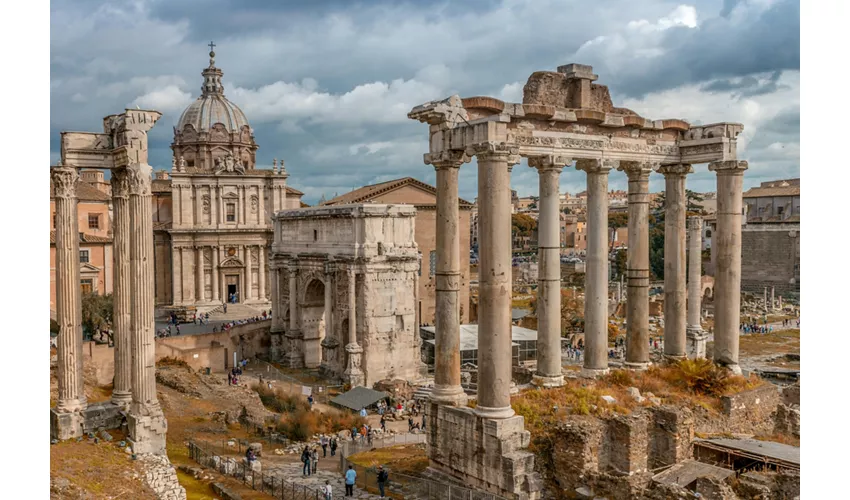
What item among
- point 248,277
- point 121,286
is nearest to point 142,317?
point 121,286

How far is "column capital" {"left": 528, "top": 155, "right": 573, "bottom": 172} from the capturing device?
15.8 metres

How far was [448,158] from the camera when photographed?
48.4 ft

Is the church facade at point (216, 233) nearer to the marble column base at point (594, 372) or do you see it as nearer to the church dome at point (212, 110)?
the church dome at point (212, 110)

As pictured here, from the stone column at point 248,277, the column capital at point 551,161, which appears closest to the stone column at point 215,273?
the stone column at point 248,277

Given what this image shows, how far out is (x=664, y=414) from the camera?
1372 centimetres

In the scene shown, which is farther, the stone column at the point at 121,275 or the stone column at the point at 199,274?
the stone column at the point at 199,274

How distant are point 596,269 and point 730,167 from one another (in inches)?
143

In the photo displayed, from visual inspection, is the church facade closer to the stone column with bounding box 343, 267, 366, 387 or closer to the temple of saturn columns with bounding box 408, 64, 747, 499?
the stone column with bounding box 343, 267, 366, 387

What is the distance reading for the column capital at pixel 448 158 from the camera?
14727 millimetres

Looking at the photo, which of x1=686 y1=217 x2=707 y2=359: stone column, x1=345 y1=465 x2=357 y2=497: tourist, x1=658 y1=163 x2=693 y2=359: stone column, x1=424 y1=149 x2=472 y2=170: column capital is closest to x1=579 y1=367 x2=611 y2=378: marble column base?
x1=658 y1=163 x2=693 y2=359: stone column

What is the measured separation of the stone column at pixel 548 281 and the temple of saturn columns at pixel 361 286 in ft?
56.7

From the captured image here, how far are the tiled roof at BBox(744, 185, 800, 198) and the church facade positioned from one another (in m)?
49.8

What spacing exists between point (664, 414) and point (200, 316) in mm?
36278

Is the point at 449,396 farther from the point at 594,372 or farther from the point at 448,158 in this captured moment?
the point at 448,158
